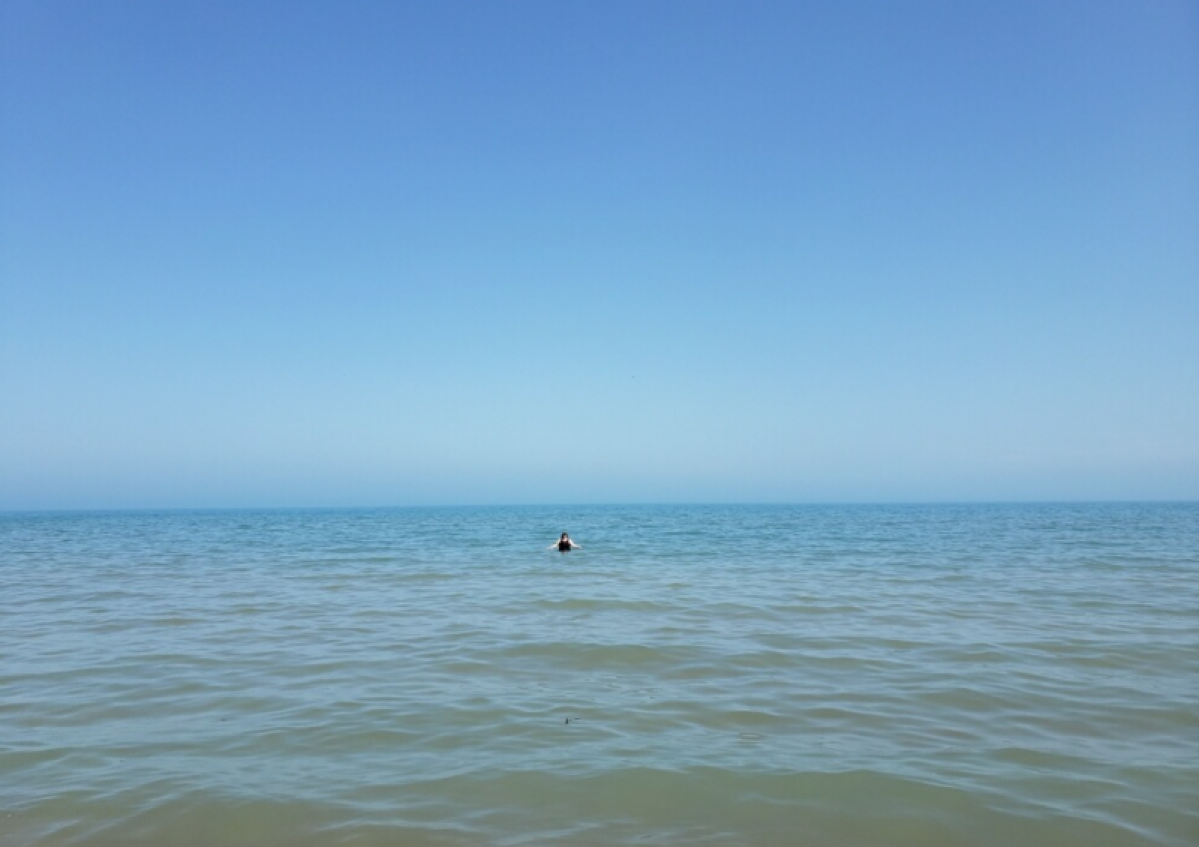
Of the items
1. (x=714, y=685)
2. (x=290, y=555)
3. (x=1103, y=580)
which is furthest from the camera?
(x=290, y=555)

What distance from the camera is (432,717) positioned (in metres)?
8.49

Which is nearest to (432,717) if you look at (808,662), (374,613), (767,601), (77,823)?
(77,823)

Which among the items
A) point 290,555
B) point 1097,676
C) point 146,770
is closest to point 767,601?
point 1097,676

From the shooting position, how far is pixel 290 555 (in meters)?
31.3

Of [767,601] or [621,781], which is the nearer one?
[621,781]

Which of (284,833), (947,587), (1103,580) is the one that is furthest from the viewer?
(1103,580)

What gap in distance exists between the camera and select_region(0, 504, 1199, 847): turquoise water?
601cm

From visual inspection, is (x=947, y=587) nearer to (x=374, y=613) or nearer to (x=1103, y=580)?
(x=1103, y=580)

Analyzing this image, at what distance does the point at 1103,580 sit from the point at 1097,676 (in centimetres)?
1160

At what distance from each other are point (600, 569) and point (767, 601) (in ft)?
26.9

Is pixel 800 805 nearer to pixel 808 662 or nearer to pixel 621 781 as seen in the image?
pixel 621 781

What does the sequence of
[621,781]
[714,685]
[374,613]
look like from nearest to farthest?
1. [621,781]
2. [714,685]
3. [374,613]

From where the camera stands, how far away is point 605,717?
8.48m

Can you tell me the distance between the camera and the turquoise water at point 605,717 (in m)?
6.01
